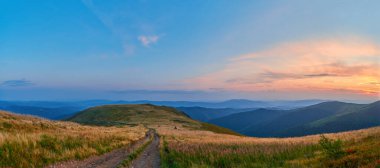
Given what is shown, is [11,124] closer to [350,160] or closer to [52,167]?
[52,167]

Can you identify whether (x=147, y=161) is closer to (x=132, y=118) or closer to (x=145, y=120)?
(x=145, y=120)

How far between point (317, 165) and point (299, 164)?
0.69 metres

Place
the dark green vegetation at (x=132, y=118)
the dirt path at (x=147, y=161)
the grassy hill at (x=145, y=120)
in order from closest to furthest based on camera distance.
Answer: the dirt path at (x=147, y=161) → the grassy hill at (x=145, y=120) → the dark green vegetation at (x=132, y=118)

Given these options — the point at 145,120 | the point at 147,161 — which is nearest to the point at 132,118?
the point at 145,120

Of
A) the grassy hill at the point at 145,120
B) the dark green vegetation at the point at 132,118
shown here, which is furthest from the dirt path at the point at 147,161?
the dark green vegetation at the point at 132,118

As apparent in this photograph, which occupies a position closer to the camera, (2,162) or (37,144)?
(2,162)

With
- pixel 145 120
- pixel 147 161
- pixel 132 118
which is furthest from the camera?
pixel 132 118

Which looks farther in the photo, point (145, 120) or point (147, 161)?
point (145, 120)

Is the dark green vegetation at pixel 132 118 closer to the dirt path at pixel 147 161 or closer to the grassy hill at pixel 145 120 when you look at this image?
the grassy hill at pixel 145 120

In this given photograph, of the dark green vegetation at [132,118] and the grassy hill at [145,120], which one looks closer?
the grassy hill at [145,120]

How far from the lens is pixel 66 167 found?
41.3ft

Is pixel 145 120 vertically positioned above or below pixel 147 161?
below

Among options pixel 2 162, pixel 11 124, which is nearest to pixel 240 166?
pixel 2 162

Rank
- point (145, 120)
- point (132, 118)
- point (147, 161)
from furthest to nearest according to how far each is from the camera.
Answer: point (132, 118)
point (145, 120)
point (147, 161)
